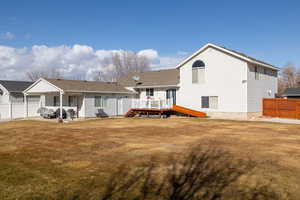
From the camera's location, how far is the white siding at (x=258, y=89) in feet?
75.4

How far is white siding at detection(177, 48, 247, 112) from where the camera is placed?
74.2 ft

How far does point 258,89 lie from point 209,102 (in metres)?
5.21

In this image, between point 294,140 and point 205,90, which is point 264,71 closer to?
point 205,90

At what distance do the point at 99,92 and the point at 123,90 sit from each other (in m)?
3.88

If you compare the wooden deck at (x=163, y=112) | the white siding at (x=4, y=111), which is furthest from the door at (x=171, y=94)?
the white siding at (x=4, y=111)

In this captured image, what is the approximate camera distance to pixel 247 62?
22.5m

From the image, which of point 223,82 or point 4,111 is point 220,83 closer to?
point 223,82

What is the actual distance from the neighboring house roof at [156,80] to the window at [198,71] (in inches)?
88.4

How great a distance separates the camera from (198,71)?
83.5 ft

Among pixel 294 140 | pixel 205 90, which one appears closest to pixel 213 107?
pixel 205 90

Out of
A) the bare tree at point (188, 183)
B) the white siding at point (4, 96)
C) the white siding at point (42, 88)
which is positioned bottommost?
the bare tree at point (188, 183)

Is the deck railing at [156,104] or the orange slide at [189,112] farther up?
the deck railing at [156,104]

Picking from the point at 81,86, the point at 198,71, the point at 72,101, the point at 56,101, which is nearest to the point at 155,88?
the point at 198,71

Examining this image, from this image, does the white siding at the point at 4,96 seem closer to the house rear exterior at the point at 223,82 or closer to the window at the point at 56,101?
the window at the point at 56,101
